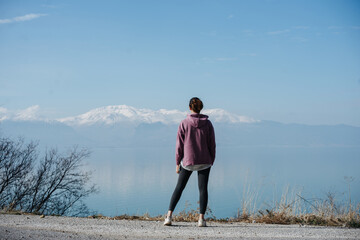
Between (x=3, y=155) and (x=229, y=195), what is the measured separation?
53030 millimetres

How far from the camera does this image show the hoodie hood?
5.77 m

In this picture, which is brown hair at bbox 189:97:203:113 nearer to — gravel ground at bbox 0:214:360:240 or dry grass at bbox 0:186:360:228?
gravel ground at bbox 0:214:360:240

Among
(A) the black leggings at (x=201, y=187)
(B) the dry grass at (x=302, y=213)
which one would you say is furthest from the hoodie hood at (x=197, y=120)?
(B) the dry grass at (x=302, y=213)

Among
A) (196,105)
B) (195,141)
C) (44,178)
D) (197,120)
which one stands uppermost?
(196,105)

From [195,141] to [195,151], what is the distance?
16 cm

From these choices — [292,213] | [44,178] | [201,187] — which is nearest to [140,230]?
[201,187]

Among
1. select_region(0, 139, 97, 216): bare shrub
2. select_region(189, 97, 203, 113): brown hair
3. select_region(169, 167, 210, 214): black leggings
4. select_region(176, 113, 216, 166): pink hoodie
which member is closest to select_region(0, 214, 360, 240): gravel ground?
select_region(169, 167, 210, 214): black leggings

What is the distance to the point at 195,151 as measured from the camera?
5.73m

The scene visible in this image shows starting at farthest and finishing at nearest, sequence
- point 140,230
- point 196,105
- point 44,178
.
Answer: point 44,178 < point 196,105 < point 140,230

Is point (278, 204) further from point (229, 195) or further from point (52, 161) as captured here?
point (229, 195)

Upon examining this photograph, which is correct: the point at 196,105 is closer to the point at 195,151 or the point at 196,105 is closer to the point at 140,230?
the point at 195,151

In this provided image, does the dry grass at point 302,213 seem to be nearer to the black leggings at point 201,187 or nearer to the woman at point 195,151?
the black leggings at point 201,187

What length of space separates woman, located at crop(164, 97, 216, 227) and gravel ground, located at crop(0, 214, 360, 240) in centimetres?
42

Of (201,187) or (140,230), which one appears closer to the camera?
(140,230)
